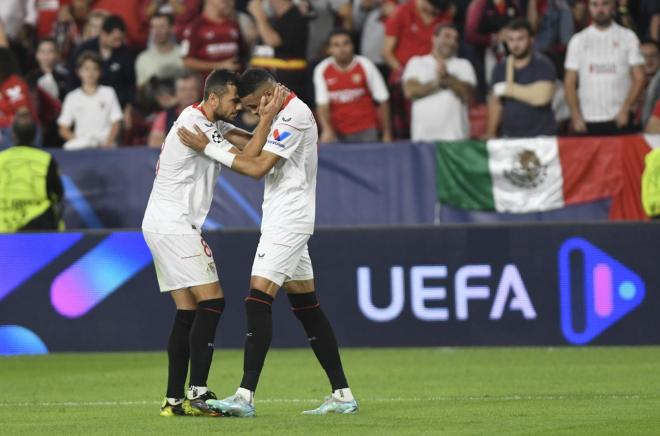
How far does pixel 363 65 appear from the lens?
15445 millimetres

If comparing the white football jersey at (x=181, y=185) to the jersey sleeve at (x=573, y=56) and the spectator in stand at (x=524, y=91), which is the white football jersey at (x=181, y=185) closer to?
the spectator in stand at (x=524, y=91)

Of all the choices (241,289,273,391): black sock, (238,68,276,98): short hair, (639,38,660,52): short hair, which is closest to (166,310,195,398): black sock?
(241,289,273,391): black sock

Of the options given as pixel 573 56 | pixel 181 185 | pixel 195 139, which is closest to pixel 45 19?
pixel 573 56

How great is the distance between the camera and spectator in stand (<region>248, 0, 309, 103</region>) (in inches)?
634

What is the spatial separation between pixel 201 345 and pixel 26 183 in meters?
5.89

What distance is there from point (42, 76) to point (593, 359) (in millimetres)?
8262

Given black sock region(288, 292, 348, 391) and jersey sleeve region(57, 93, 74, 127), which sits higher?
jersey sleeve region(57, 93, 74, 127)

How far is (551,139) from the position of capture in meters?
14.2

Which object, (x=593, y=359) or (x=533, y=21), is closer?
(x=593, y=359)

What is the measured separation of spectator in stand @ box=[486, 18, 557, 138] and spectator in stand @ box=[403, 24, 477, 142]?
16.6 inches

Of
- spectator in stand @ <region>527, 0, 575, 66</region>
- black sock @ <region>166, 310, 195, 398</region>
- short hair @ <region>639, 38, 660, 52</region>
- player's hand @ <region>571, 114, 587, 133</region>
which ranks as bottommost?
black sock @ <region>166, 310, 195, 398</region>

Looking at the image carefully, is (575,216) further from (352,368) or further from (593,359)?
(352,368)

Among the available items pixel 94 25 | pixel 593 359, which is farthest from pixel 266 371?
pixel 94 25

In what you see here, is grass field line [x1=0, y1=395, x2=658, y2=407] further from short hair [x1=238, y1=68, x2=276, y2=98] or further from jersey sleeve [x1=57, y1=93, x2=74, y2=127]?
jersey sleeve [x1=57, y1=93, x2=74, y2=127]
